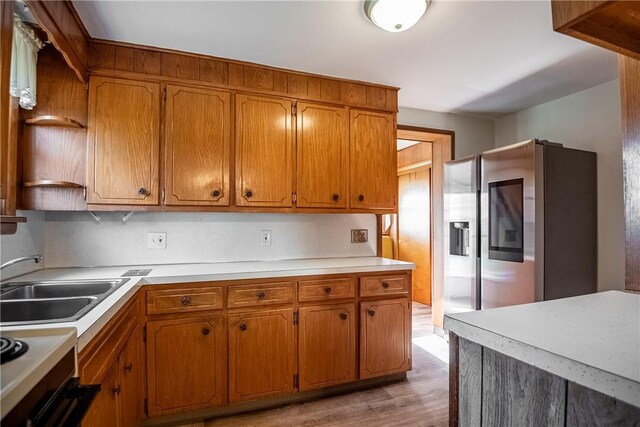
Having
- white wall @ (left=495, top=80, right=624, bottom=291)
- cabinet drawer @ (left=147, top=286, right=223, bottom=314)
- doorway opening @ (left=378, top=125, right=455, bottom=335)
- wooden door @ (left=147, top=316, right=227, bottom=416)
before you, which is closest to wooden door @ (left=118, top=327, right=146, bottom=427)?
wooden door @ (left=147, top=316, right=227, bottom=416)

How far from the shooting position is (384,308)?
233 cm

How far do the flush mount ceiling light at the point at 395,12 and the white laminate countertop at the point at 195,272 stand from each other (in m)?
1.48

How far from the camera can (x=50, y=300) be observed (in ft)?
4.51

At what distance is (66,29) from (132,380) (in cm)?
177

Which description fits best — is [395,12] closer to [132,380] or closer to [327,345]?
[327,345]

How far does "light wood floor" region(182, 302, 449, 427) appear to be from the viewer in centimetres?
196

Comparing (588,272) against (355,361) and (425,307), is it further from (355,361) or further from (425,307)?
(425,307)

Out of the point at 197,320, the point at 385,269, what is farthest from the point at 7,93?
the point at 385,269

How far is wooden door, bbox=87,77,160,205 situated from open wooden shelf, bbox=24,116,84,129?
87 millimetres

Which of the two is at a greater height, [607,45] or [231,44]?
[231,44]

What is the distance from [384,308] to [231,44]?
79.7 inches

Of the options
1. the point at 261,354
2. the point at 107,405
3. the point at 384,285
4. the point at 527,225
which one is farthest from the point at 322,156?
the point at 107,405

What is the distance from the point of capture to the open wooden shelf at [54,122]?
1781 mm

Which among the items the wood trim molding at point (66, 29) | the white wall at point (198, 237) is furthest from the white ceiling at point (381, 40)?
the white wall at point (198, 237)
